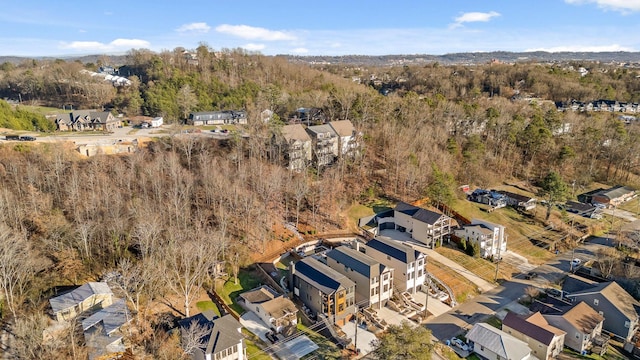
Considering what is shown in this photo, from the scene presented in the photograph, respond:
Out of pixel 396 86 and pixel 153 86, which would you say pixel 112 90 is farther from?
pixel 396 86

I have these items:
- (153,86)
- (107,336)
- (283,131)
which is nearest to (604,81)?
(283,131)

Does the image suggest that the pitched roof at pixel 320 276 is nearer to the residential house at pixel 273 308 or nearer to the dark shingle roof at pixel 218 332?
the residential house at pixel 273 308

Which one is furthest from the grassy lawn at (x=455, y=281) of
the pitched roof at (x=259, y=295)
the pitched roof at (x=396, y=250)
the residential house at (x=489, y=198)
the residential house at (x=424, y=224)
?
the residential house at (x=489, y=198)

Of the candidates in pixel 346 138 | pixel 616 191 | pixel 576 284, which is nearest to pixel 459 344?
pixel 576 284

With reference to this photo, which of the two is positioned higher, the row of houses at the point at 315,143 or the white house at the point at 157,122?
the white house at the point at 157,122

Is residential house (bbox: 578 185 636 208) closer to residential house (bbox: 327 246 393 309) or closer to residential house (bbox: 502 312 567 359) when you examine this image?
residential house (bbox: 502 312 567 359)
